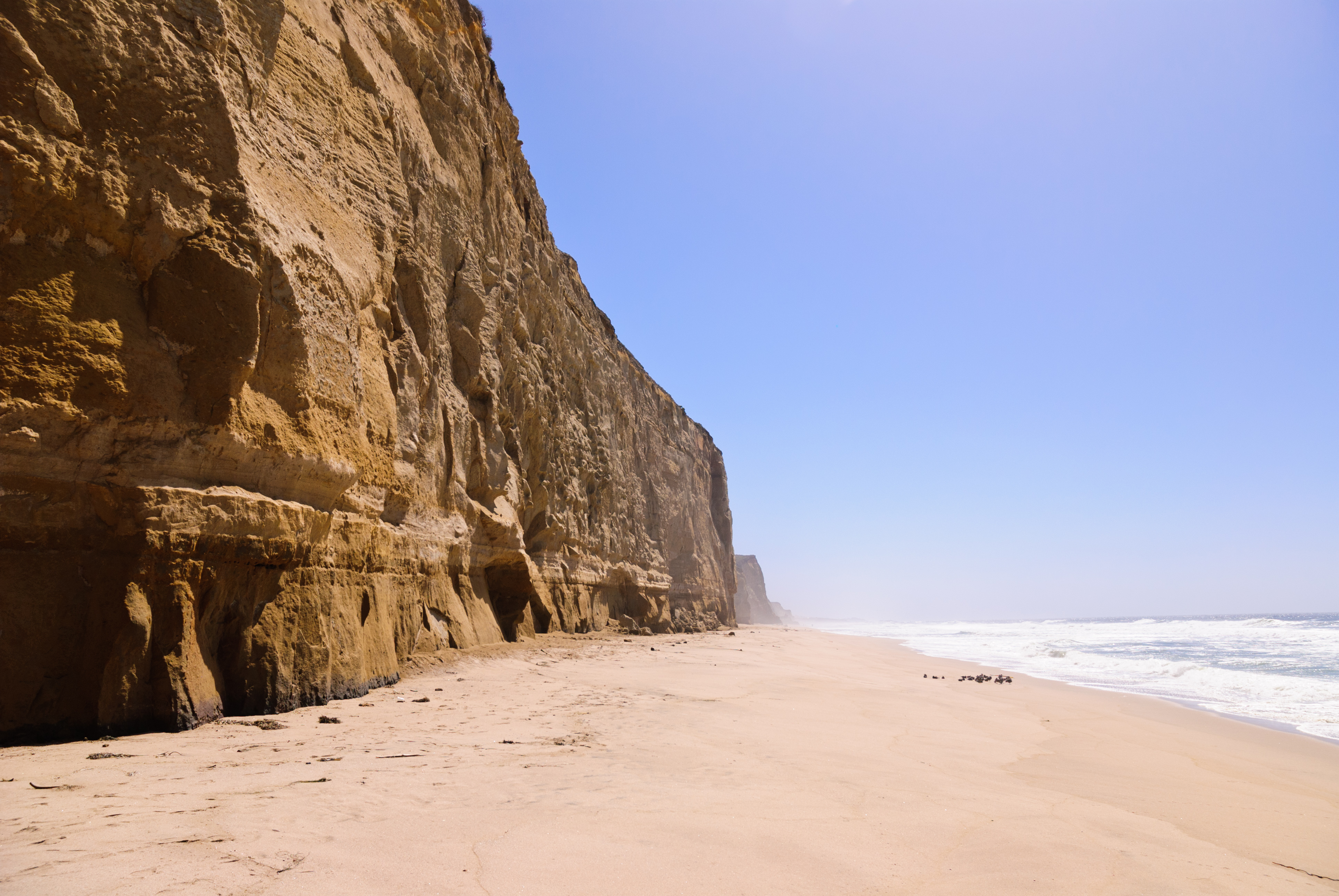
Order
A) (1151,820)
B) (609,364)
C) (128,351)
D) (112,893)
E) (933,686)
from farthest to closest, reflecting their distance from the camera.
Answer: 1. (609,364)
2. (933,686)
3. (128,351)
4. (1151,820)
5. (112,893)

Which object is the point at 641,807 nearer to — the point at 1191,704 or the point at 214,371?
the point at 214,371

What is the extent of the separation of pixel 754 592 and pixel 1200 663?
6507 centimetres

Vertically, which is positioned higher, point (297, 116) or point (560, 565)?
point (297, 116)

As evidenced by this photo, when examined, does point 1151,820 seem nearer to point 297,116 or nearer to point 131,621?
point 131,621

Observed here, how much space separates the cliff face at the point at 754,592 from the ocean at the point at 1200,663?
30945 mm

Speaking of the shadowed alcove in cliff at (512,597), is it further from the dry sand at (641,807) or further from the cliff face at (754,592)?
the cliff face at (754,592)

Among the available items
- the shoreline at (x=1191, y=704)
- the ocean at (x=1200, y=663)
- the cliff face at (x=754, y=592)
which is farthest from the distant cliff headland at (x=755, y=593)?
the shoreline at (x=1191, y=704)

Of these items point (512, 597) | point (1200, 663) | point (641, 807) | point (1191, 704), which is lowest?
point (1200, 663)

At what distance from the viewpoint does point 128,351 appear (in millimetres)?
4840

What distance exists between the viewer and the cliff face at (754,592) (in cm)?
7194

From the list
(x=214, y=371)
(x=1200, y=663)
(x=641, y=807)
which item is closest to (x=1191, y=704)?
(x=1200, y=663)

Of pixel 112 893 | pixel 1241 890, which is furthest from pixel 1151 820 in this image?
pixel 112 893

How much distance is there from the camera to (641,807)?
11.8 ft

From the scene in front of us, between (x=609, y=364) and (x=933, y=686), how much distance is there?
14537mm
